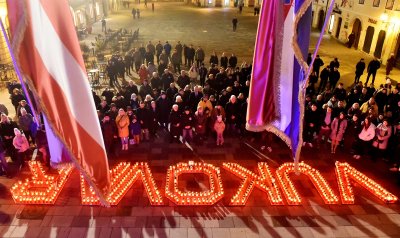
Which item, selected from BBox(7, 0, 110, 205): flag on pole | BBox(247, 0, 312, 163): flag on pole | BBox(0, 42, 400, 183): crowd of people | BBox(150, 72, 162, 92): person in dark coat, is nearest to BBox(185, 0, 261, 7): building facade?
A: BBox(150, 72, 162, 92): person in dark coat

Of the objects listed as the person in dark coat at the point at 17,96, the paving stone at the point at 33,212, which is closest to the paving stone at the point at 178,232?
the paving stone at the point at 33,212

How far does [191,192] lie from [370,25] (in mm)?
23974

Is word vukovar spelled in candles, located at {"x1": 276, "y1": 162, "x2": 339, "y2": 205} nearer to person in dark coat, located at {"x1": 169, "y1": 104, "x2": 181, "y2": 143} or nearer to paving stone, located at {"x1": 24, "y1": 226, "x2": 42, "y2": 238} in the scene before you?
person in dark coat, located at {"x1": 169, "y1": 104, "x2": 181, "y2": 143}

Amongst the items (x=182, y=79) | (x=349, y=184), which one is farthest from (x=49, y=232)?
(x=182, y=79)

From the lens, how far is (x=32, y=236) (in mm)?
8914

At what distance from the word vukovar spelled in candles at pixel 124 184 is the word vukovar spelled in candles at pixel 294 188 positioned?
4032mm

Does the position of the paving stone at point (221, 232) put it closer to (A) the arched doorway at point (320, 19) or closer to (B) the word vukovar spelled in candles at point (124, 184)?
(B) the word vukovar spelled in candles at point (124, 184)

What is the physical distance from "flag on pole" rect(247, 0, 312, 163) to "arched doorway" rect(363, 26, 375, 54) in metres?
24.5

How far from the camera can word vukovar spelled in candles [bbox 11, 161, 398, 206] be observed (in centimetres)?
1013

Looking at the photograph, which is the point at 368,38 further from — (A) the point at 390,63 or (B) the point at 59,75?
(B) the point at 59,75

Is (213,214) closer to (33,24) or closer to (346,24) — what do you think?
(33,24)

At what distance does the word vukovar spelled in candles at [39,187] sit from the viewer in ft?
33.0

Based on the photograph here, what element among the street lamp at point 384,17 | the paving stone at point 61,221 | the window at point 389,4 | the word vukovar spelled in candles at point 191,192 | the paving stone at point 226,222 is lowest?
the paving stone at point 61,221

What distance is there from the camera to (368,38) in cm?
2742
